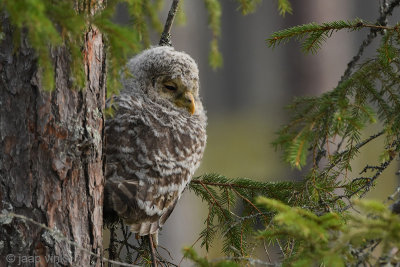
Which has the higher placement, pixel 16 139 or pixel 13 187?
pixel 16 139

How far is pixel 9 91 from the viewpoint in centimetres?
197

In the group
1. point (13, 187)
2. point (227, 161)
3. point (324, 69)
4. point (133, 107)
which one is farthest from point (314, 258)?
point (227, 161)

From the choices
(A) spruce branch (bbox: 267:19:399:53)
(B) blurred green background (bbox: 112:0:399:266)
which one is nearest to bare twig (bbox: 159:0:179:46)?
(A) spruce branch (bbox: 267:19:399:53)

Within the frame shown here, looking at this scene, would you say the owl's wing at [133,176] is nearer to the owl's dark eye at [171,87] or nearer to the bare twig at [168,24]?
the owl's dark eye at [171,87]

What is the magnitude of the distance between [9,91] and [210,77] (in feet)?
47.8

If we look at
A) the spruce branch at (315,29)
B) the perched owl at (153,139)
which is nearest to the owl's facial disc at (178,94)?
the perched owl at (153,139)

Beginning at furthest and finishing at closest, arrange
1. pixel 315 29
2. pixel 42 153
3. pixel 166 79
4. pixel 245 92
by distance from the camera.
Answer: pixel 245 92 < pixel 166 79 < pixel 315 29 < pixel 42 153

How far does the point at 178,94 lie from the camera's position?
2947 mm

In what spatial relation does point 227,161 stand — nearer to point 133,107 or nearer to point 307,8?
point 307,8

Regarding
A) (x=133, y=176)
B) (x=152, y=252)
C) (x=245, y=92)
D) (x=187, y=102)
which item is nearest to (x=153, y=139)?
(x=133, y=176)

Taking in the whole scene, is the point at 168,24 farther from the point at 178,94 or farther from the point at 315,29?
the point at 315,29

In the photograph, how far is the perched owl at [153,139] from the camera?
97.9 inches

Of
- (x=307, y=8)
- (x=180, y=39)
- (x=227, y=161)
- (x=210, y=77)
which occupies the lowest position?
(x=227, y=161)

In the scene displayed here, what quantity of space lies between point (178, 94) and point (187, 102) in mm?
72
